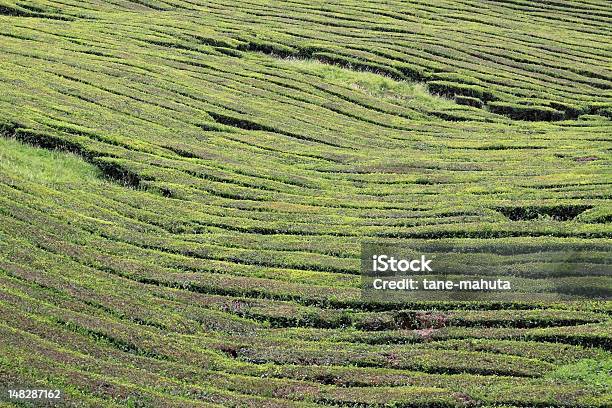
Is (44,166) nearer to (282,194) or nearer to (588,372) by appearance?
(282,194)

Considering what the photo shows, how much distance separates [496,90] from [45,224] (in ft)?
128

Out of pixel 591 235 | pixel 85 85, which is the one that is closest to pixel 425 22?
pixel 85 85

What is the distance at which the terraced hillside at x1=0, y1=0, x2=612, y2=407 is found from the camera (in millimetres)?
31656

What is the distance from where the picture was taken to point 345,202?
47.7 meters

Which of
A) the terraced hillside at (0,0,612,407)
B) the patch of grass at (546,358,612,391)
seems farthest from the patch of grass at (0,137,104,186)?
the patch of grass at (546,358,612,391)

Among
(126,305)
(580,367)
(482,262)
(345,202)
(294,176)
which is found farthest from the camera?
(294,176)

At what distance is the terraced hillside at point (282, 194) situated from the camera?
31.7 metres

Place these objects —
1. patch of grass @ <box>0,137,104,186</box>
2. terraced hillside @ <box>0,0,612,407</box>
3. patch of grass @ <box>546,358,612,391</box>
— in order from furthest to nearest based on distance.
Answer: patch of grass @ <box>0,137,104,186</box> < terraced hillside @ <box>0,0,612,407</box> < patch of grass @ <box>546,358,612,391</box>

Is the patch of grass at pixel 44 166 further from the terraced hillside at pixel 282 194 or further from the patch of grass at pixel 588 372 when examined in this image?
the patch of grass at pixel 588 372

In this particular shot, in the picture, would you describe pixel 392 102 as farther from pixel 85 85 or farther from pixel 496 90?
pixel 85 85

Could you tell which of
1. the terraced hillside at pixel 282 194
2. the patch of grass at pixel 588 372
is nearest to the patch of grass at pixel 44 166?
the terraced hillside at pixel 282 194

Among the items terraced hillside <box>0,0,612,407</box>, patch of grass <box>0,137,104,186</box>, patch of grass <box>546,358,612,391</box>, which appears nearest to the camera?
patch of grass <box>546,358,612,391</box>

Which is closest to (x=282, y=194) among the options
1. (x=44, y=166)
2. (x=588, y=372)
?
(x=44, y=166)

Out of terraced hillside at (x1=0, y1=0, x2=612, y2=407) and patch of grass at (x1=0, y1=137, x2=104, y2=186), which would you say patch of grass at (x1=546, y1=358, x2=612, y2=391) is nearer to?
terraced hillside at (x1=0, y1=0, x2=612, y2=407)
